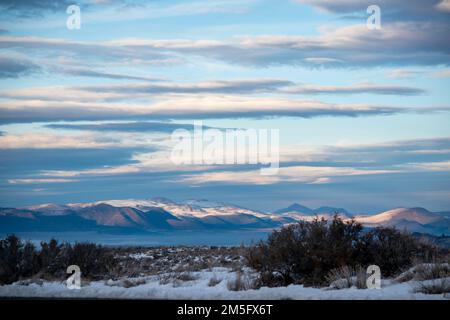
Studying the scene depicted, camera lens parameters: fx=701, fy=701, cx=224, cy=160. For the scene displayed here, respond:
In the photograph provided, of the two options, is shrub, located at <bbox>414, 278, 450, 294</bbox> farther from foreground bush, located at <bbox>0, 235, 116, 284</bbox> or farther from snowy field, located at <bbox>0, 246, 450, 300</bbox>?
foreground bush, located at <bbox>0, 235, 116, 284</bbox>

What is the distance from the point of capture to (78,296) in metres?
17.8

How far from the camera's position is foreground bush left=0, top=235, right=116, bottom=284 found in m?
22.8

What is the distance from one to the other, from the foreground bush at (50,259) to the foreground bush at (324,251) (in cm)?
576

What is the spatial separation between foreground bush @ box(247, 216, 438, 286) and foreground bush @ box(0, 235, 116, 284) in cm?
576

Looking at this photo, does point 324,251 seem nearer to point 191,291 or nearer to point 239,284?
point 239,284

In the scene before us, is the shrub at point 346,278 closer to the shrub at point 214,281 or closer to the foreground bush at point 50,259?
the shrub at point 214,281

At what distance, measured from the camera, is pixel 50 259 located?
23.5 meters

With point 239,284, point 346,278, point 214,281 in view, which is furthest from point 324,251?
point 214,281

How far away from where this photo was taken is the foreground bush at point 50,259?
22.8 metres

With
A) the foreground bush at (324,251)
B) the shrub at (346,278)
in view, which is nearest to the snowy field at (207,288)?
the shrub at (346,278)

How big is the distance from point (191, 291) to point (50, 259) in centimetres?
734
